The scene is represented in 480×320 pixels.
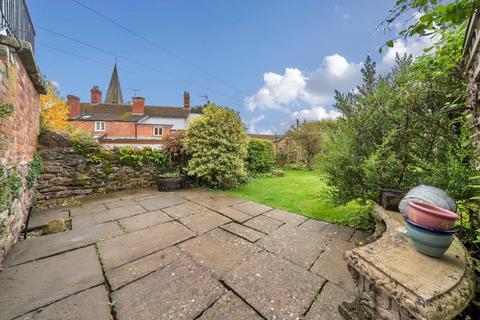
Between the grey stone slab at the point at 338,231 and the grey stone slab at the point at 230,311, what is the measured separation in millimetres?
1726

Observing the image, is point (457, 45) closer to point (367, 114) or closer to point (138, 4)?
point (367, 114)

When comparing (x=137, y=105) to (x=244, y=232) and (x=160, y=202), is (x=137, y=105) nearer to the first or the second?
(x=160, y=202)

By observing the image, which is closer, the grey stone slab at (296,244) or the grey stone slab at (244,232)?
the grey stone slab at (296,244)

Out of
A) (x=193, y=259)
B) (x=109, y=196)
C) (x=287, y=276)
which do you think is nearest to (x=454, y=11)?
(x=287, y=276)

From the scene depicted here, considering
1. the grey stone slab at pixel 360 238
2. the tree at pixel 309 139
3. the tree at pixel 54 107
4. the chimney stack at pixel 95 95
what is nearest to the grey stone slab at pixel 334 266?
the grey stone slab at pixel 360 238

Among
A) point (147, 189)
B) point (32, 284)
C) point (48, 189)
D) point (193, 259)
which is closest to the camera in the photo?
point (32, 284)

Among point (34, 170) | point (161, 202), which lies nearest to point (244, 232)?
point (161, 202)

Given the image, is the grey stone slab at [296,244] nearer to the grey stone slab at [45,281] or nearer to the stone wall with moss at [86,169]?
the grey stone slab at [45,281]

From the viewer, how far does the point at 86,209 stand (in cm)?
353

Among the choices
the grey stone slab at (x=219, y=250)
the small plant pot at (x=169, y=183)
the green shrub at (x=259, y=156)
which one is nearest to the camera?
the grey stone slab at (x=219, y=250)

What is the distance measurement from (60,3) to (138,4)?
245cm

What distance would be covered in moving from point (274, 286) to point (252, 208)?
84.5 inches

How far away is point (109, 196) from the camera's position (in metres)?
4.48

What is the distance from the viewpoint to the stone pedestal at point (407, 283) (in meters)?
0.88
